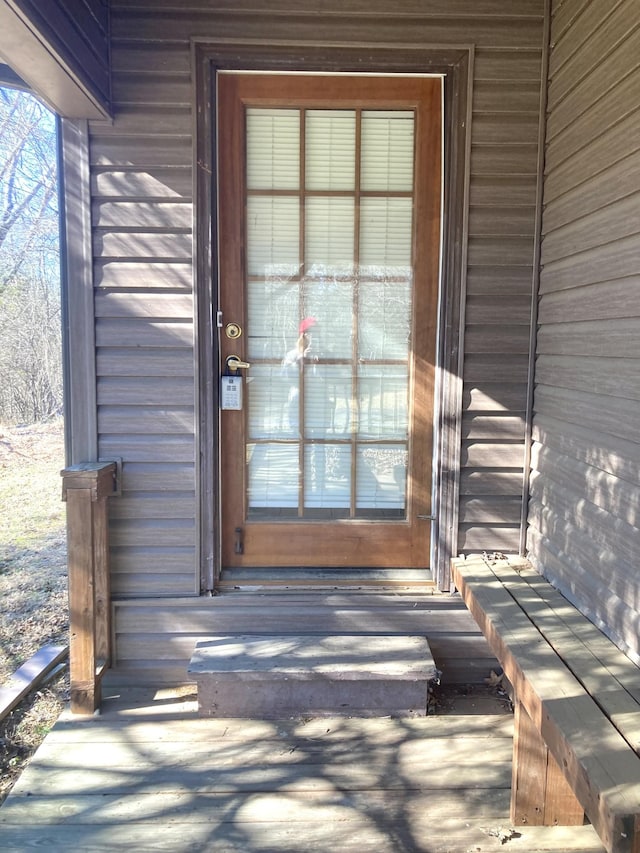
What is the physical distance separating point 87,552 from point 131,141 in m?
1.54

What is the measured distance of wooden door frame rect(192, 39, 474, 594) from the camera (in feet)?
7.38

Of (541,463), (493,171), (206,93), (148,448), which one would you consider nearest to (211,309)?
(148,448)

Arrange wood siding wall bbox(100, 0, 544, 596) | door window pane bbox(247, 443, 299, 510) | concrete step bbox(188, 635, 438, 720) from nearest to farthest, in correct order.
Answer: concrete step bbox(188, 635, 438, 720) < wood siding wall bbox(100, 0, 544, 596) < door window pane bbox(247, 443, 299, 510)

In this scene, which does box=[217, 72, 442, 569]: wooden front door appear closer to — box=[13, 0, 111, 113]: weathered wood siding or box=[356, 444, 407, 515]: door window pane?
box=[356, 444, 407, 515]: door window pane

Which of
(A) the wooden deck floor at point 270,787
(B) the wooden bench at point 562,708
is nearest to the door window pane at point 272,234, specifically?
(B) the wooden bench at point 562,708

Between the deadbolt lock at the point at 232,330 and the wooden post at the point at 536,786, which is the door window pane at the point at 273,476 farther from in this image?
the wooden post at the point at 536,786

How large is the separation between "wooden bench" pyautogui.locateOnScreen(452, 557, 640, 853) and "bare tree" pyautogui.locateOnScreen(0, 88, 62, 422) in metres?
5.71

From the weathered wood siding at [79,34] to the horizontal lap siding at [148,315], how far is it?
0.30 ft

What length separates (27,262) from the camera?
627cm

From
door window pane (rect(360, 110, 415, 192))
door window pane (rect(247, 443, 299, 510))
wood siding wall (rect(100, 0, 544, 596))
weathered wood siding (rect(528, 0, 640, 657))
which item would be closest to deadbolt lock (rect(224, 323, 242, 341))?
wood siding wall (rect(100, 0, 544, 596))

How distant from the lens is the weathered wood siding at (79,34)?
1678 mm

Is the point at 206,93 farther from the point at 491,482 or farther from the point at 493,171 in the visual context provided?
the point at 491,482

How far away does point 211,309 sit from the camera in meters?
2.34

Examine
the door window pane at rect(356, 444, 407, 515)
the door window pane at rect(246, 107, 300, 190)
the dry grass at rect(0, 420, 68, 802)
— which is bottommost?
the dry grass at rect(0, 420, 68, 802)
